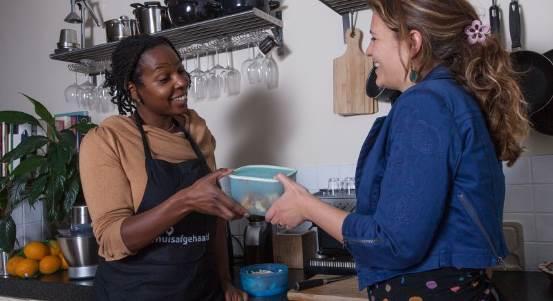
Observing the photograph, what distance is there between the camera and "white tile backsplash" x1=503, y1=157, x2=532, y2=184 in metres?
1.65

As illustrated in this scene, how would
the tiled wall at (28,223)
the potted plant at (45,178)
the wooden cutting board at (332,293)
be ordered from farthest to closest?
the tiled wall at (28,223), the potted plant at (45,178), the wooden cutting board at (332,293)

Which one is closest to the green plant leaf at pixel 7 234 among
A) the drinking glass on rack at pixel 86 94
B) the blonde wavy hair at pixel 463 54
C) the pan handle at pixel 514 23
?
the drinking glass on rack at pixel 86 94

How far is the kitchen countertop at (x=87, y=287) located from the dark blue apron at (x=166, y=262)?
0.20m

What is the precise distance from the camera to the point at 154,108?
141cm

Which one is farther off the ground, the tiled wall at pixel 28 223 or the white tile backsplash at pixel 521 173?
the white tile backsplash at pixel 521 173

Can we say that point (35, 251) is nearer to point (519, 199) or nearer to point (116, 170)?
point (116, 170)

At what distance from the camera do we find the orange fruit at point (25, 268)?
1865 millimetres

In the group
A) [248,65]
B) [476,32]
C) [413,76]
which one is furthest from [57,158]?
[476,32]

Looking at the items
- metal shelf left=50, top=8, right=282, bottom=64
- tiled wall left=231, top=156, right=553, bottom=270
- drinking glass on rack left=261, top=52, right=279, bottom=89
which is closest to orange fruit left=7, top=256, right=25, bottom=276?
metal shelf left=50, top=8, right=282, bottom=64

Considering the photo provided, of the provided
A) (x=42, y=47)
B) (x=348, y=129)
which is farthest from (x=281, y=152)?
(x=42, y=47)

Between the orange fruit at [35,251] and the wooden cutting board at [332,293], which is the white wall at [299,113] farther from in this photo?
the orange fruit at [35,251]

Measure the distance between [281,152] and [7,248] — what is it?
108 cm

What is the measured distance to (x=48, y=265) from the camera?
190cm

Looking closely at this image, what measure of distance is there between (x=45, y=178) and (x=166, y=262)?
33.0 inches
